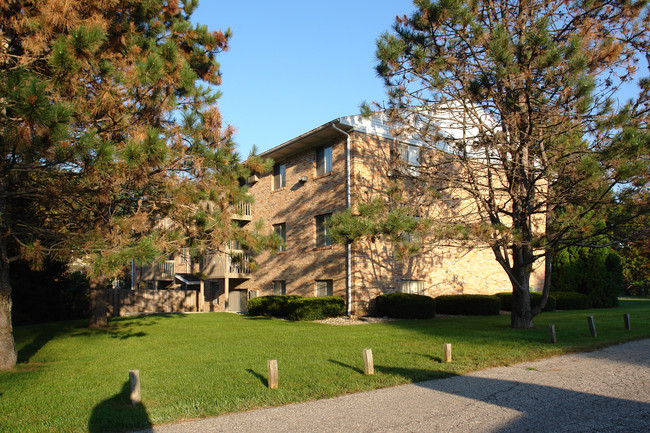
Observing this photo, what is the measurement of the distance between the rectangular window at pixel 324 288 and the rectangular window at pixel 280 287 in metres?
2.50

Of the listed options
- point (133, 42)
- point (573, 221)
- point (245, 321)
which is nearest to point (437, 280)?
point (245, 321)

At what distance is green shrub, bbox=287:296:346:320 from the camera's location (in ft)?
57.5

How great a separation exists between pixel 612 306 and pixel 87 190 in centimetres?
→ 2542

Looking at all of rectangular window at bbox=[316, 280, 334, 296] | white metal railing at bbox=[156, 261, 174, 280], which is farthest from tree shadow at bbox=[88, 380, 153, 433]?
white metal railing at bbox=[156, 261, 174, 280]

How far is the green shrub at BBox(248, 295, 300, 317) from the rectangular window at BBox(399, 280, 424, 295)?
14.2ft

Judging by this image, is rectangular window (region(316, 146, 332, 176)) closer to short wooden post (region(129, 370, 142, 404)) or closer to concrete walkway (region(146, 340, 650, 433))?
concrete walkway (region(146, 340, 650, 433))

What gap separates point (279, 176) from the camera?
23.1 meters

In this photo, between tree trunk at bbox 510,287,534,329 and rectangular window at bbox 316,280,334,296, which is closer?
tree trunk at bbox 510,287,534,329

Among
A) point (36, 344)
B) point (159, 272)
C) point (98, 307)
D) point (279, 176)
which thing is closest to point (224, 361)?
point (36, 344)

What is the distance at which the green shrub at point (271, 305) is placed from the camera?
19.4 metres

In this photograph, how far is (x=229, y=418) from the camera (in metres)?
5.81

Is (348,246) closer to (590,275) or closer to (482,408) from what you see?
(482,408)

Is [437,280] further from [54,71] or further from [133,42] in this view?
[54,71]

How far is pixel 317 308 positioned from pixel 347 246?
8.53ft
